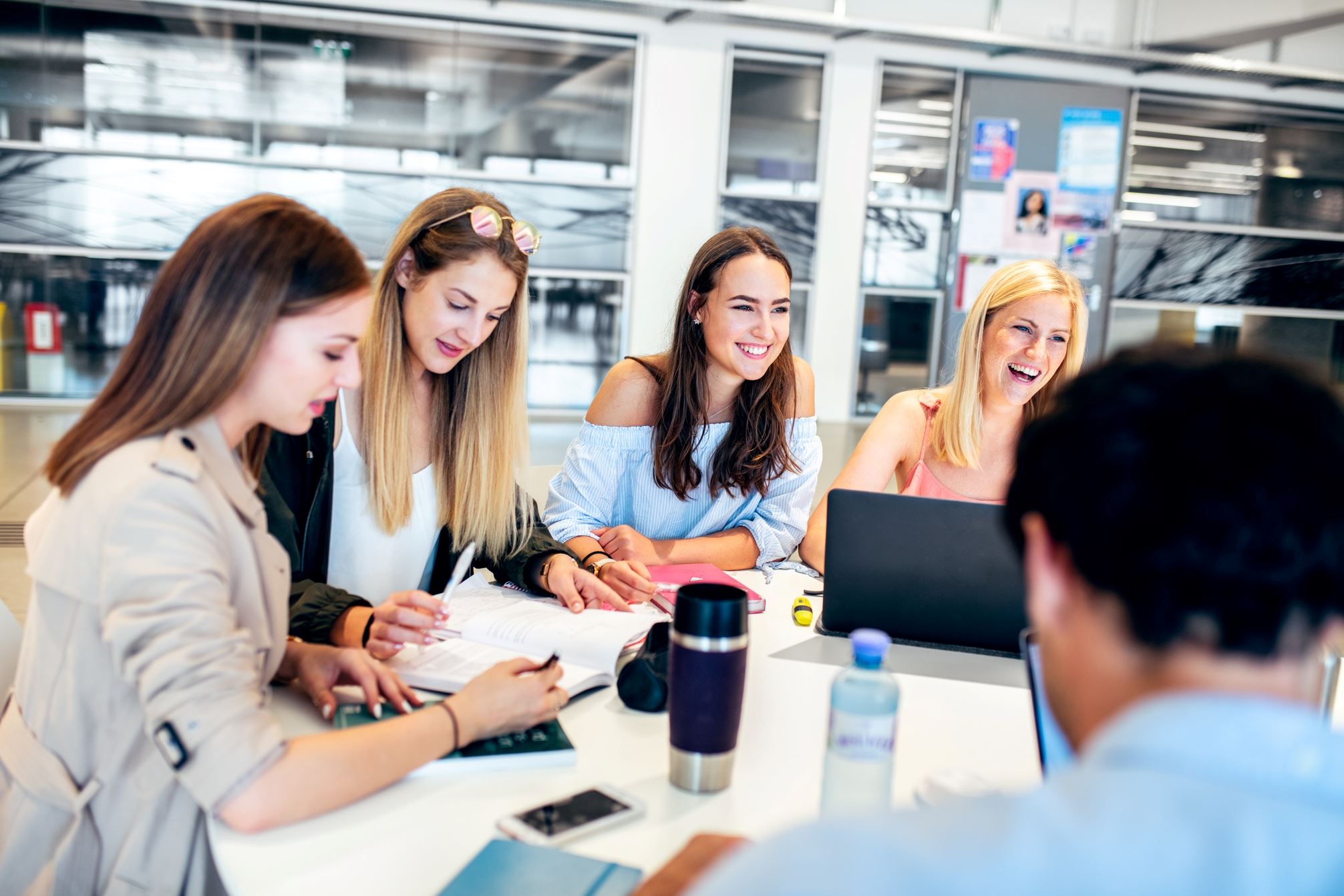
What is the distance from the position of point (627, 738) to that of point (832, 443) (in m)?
5.62

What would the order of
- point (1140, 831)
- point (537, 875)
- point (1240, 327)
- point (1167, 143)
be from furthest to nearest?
1. point (1240, 327)
2. point (1167, 143)
3. point (537, 875)
4. point (1140, 831)

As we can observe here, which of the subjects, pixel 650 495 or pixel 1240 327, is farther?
pixel 1240 327

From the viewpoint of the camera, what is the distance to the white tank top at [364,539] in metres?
1.85

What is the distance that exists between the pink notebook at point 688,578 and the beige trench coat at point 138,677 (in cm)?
73

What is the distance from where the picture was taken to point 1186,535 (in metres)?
0.53

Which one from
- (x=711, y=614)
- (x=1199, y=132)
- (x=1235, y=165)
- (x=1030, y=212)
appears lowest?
(x=711, y=614)

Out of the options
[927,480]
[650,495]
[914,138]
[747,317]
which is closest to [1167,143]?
[914,138]

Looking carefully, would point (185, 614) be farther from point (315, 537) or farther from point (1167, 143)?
point (1167, 143)

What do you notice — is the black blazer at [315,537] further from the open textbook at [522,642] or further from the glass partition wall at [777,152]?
the glass partition wall at [777,152]

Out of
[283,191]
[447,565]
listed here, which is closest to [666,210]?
[283,191]

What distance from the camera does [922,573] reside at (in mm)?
1528

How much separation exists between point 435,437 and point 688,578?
0.54m

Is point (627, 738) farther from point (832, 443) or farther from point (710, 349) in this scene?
point (832, 443)

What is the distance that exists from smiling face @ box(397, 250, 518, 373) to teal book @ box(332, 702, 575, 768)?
2.76ft
